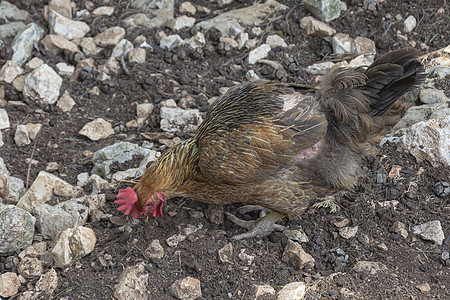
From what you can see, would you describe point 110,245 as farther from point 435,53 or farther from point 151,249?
point 435,53

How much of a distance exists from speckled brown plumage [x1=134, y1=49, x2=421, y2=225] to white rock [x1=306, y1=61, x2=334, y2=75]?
1565 mm

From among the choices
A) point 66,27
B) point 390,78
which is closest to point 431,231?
point 390,78

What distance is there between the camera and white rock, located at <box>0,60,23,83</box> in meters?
5.39

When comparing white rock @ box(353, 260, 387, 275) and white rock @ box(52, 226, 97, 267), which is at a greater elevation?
white rock @ box(353, 260, 387, 275)

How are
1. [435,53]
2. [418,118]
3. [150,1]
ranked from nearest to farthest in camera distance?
[418,118] < [435,53] < [150,1]

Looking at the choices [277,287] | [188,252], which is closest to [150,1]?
[188,252]

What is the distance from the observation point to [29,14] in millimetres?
6316

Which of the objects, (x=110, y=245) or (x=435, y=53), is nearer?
(x=110, y=245)

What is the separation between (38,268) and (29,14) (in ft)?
12.5

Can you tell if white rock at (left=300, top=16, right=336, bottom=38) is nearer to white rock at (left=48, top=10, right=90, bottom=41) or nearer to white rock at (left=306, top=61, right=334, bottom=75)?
white rock at (left=306, top=61, right=334, bottom=75)

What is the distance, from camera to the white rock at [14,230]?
12.5 ft

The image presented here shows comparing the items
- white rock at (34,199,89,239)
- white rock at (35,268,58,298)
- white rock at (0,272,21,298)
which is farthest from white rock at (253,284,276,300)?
white rock at (0,272,21,298)

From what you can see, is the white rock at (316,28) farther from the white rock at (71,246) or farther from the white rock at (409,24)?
the white rock at (71,246)

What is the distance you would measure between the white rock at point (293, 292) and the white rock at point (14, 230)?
2.02m
